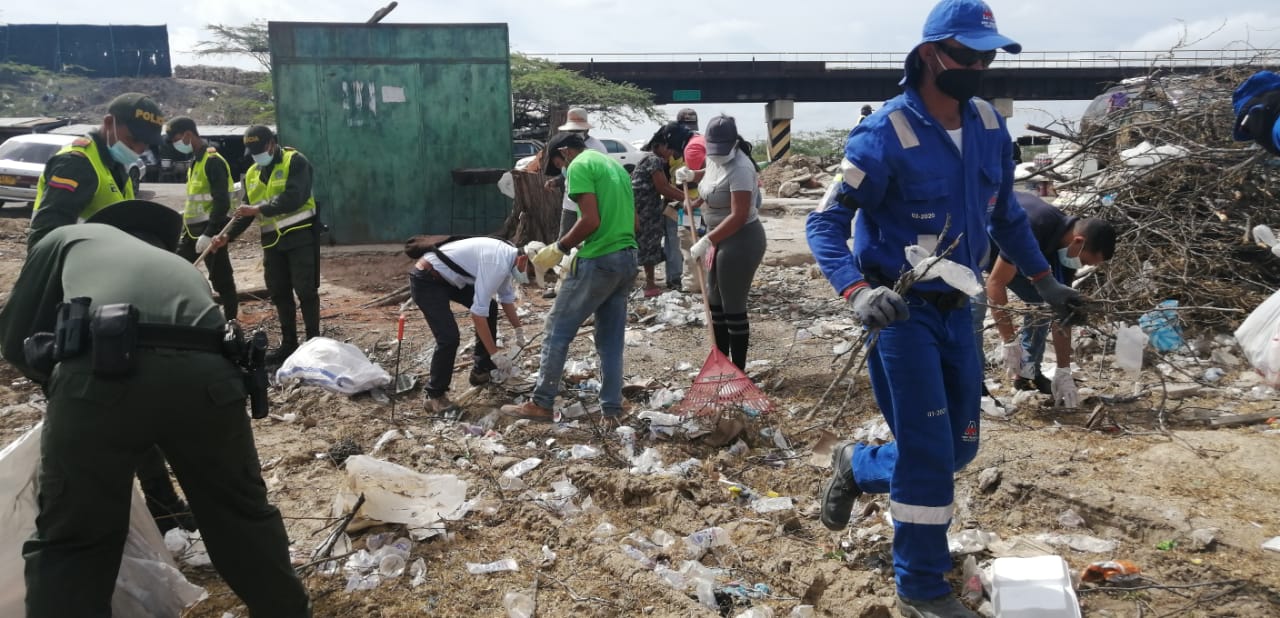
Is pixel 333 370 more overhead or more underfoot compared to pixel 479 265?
more underfoot

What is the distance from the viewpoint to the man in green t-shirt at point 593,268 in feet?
15.0

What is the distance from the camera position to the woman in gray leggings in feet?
17.1

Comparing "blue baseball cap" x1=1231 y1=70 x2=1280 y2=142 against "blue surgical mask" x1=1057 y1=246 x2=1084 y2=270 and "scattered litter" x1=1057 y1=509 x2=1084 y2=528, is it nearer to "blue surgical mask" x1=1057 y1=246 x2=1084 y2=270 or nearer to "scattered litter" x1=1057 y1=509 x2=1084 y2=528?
"blue surgical mask" x1=1057 y1=246 x2=1084 y2=270

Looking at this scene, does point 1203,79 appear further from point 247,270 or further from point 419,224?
point 247,270

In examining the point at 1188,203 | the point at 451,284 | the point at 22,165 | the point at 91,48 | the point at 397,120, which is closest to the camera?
the point at 451,284

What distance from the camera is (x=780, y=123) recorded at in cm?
3294

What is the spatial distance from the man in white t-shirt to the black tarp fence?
134 ft

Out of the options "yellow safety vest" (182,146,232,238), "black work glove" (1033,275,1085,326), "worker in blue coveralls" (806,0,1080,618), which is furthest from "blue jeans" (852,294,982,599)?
"yellow safety vest" (182,146,232,238)

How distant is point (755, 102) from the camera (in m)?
33.1

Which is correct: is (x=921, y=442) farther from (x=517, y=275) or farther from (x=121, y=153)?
(x=121, y=153)

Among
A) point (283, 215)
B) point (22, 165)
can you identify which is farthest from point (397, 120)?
point (22, 165)

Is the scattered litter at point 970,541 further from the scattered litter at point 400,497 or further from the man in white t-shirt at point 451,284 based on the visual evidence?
the man in white t-shirt at point 451,284

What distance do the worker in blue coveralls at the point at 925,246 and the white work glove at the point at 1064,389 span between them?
2212 mm

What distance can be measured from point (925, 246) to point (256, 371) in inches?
74.9
